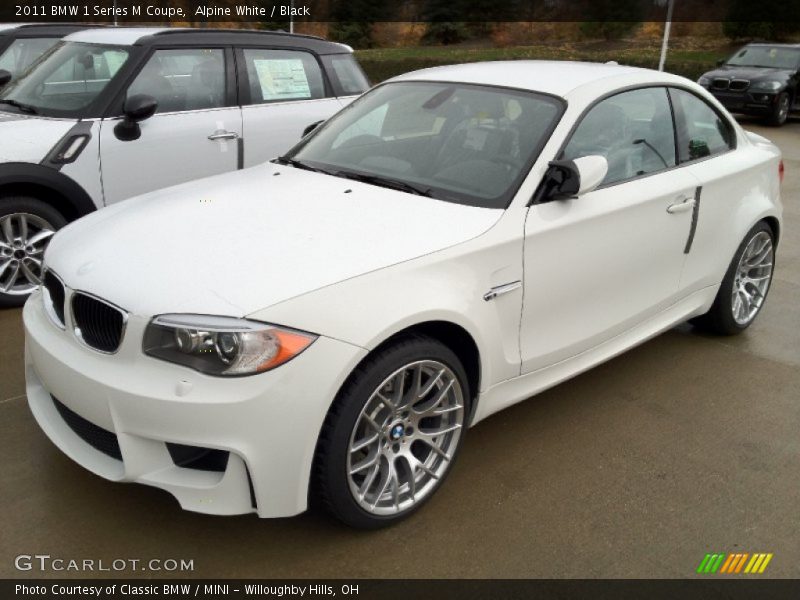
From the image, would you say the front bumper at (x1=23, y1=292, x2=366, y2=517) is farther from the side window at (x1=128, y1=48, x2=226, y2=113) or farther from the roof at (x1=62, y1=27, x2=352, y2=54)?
the roof at (x1=62, y1=27, x2=352, y2=54)

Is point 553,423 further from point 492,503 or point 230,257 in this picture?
point 230,257

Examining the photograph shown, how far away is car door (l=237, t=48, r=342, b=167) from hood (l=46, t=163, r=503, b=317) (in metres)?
2.32

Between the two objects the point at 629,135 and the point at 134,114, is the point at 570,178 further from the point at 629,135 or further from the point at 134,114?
the point at 134,114

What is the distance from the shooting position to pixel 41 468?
3.15 meters

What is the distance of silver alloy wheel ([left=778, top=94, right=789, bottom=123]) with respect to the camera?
16328mm

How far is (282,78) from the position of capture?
19.9 feet

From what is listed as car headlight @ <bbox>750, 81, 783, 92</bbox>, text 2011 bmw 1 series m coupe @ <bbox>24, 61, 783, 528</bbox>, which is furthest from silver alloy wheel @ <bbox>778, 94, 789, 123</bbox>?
text 2011 bmw 1 series m coupe @ <bbox>24, 61, 783, 528</bbox>

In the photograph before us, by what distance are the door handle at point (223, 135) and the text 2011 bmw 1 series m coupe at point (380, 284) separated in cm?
156

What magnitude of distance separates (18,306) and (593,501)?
375 cm

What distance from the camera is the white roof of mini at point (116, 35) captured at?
5.42m

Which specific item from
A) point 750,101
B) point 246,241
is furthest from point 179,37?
point 750,101

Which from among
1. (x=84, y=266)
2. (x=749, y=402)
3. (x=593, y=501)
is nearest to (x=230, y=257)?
(x=84, y=266)

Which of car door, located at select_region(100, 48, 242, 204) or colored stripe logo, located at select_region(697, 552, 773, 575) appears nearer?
colored stripe logo, located at select_region(697, 552, 773, 575)
